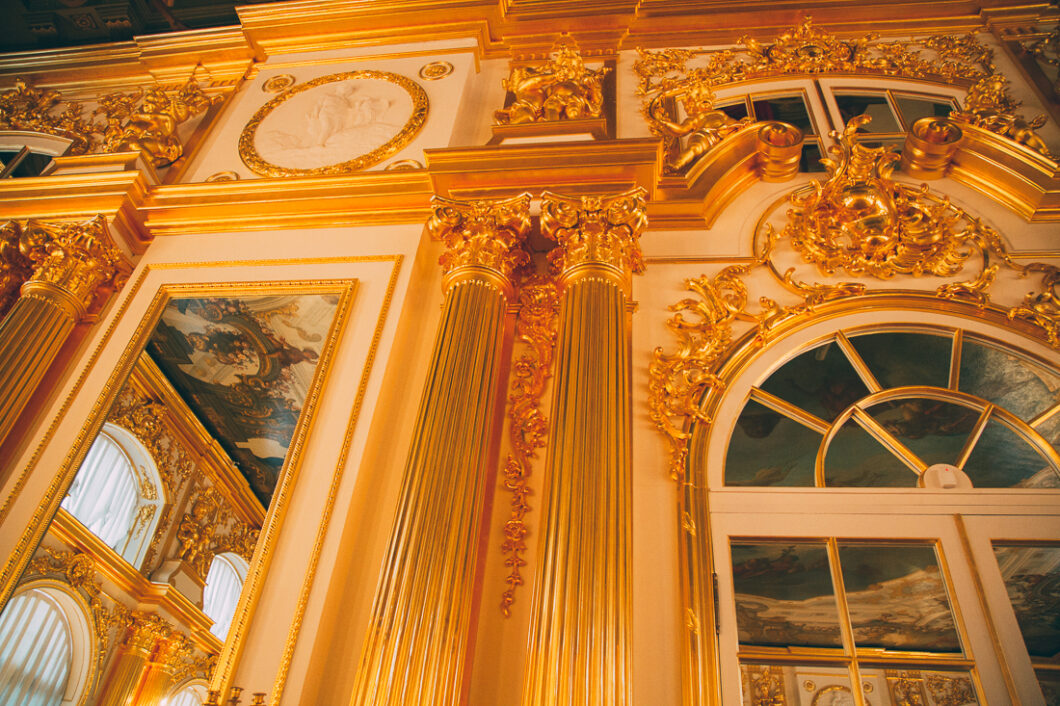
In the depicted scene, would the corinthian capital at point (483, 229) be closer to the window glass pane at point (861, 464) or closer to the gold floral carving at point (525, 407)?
the gold floral carving at point (525, 407)

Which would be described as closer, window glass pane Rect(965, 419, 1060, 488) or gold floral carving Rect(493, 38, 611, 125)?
window glass pane Rect(965, 419, 1060, 488)

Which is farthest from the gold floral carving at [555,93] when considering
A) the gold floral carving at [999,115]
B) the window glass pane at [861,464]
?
the window glass pane at [861,464]

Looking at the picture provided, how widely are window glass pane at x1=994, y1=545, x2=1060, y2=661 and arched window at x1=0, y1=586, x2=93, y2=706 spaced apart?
408cm

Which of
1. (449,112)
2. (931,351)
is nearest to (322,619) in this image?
(931,351)

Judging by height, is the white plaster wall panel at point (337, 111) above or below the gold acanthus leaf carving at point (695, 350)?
above

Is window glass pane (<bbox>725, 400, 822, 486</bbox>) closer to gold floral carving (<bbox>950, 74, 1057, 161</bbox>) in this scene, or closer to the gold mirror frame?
the gold mirror frame

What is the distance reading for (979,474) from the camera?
3.45 meters

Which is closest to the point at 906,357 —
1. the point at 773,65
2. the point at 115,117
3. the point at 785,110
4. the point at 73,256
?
the point at 785,110

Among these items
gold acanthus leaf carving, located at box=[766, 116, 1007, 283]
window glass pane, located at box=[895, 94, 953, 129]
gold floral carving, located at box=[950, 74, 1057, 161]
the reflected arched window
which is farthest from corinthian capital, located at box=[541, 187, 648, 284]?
the reflected arched window

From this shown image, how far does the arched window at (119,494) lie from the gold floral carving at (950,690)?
3623 millimetres

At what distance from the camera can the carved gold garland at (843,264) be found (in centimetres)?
385

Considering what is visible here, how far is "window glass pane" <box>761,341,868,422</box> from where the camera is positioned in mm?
3766

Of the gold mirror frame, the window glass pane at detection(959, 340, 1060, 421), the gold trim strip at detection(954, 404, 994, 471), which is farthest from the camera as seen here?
the window glass pane at detection(959, 340, 1060, 421)

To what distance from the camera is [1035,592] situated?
3.07 m
